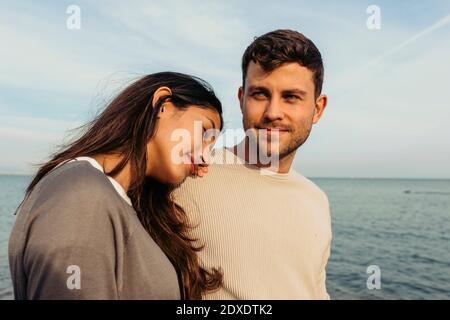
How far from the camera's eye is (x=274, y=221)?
306cm

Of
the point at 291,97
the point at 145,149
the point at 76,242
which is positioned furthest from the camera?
the point at 291,97

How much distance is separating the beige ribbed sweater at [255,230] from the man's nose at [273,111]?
0.45m

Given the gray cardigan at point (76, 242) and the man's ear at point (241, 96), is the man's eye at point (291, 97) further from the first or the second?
the gray cardigan at point (76, 242)

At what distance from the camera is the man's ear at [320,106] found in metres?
3.74

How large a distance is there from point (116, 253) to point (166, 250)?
2.95ft

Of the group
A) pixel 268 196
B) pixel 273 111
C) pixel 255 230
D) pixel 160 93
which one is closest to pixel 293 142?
pixel 273 111

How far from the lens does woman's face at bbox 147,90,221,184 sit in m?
2.53

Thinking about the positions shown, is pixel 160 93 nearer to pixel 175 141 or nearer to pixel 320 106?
pixel 175 141

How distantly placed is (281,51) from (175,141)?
1282 millimetres

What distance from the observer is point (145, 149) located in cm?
246

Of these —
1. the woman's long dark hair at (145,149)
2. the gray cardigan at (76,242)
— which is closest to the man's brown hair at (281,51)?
the woman's long dark hair at (145,149)

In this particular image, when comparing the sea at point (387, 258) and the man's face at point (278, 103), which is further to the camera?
the sea at point (387, 258)

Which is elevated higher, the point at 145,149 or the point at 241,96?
the point at 241,96
